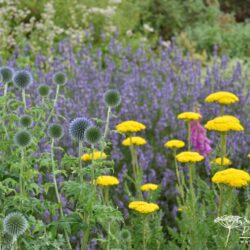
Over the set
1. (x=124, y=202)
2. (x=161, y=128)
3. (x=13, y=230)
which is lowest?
(x=124, y=202)

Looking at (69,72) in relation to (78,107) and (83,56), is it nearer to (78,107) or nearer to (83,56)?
(83,56)

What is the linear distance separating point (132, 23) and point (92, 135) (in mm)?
7193

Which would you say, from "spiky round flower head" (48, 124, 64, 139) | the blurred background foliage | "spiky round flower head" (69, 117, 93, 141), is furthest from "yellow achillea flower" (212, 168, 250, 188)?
the blurred background foliage

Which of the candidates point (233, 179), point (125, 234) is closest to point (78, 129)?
point (125, 234)

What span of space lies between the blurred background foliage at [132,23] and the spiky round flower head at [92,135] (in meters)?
4.36

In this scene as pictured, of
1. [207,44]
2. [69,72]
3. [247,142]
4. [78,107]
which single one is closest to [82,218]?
[78,107]

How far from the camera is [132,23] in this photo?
9.84m

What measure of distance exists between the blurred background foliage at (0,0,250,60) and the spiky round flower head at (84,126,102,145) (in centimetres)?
436

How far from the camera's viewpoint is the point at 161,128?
4.98 meters

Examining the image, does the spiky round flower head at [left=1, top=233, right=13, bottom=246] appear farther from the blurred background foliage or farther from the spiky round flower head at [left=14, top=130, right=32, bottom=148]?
the blurred background foliage

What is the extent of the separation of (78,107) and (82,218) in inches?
81.0

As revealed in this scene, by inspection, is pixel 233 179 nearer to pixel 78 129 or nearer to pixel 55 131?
pixel 78 129

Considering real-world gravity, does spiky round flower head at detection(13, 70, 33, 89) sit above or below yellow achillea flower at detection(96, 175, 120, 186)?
above

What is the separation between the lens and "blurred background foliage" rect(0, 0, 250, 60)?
8039 mm
